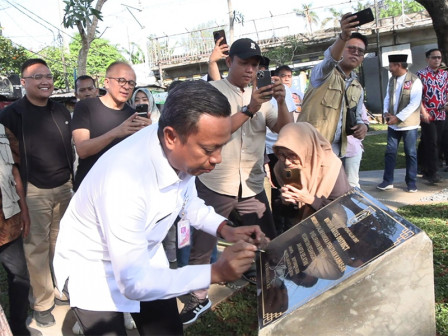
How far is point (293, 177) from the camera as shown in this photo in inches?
115

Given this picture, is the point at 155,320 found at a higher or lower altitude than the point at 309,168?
lower

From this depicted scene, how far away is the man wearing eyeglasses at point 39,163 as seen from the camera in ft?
9.78

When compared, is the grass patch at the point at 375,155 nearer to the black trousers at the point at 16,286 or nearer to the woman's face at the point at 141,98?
the woman's face at the point at 141,98

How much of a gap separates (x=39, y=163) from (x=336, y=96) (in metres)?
2.35

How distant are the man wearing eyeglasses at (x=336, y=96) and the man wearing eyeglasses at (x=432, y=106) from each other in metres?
2.70

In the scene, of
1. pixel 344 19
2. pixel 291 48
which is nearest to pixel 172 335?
pixel 344 19

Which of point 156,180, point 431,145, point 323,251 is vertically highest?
point 156,180

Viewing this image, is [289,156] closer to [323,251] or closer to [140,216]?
[323,251]

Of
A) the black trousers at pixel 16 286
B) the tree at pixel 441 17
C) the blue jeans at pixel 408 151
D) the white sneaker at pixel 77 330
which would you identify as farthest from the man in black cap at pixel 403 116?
the black trousers at pixel 16 286

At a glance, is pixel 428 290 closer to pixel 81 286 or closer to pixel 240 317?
pixel 81 286

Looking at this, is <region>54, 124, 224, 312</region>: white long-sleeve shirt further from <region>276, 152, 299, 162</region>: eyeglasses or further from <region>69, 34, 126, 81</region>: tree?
<region>69, 34, 126, 81</region>: tree

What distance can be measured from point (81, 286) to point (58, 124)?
1.83 metres

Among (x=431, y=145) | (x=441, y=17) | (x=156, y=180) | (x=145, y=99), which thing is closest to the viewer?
(x=156, y=180)

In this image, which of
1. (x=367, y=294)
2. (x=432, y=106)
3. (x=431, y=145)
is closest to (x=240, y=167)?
(x=367, y=294)
